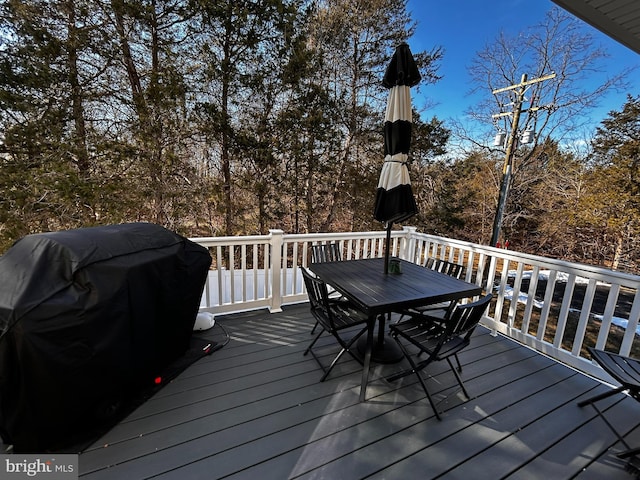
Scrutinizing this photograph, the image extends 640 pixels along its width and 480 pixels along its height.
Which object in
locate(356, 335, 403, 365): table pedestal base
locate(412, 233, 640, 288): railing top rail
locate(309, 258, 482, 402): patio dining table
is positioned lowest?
locate(356, 335, 403, 365): table pedestal base

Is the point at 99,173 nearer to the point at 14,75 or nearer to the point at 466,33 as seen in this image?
the point at 14,75

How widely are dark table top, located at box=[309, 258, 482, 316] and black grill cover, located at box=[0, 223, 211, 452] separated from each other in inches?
57.4

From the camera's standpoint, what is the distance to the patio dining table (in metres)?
2.14

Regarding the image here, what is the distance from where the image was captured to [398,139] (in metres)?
2.53

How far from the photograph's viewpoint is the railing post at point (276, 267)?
353cm

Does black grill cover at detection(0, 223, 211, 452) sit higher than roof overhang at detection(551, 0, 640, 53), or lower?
lower

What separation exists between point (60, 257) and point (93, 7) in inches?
256

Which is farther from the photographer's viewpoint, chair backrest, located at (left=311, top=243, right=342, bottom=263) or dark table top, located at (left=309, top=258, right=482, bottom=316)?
chair backrest, located at (left=311, top=243, right=342, bottom=263)

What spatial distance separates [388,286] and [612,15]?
2.69 meters

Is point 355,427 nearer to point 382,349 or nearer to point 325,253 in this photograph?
point 382,349

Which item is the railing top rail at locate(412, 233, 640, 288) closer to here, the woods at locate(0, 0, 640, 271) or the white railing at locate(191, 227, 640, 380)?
the white railing at locate(191, 227, 640, 380)

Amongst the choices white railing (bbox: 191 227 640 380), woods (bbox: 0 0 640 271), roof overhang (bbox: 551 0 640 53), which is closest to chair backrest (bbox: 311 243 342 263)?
white railing (bbox: 191 227 640 380)

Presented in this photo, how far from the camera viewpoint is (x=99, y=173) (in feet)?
18.9

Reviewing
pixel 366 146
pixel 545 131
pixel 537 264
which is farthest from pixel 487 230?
pixel 537 264
